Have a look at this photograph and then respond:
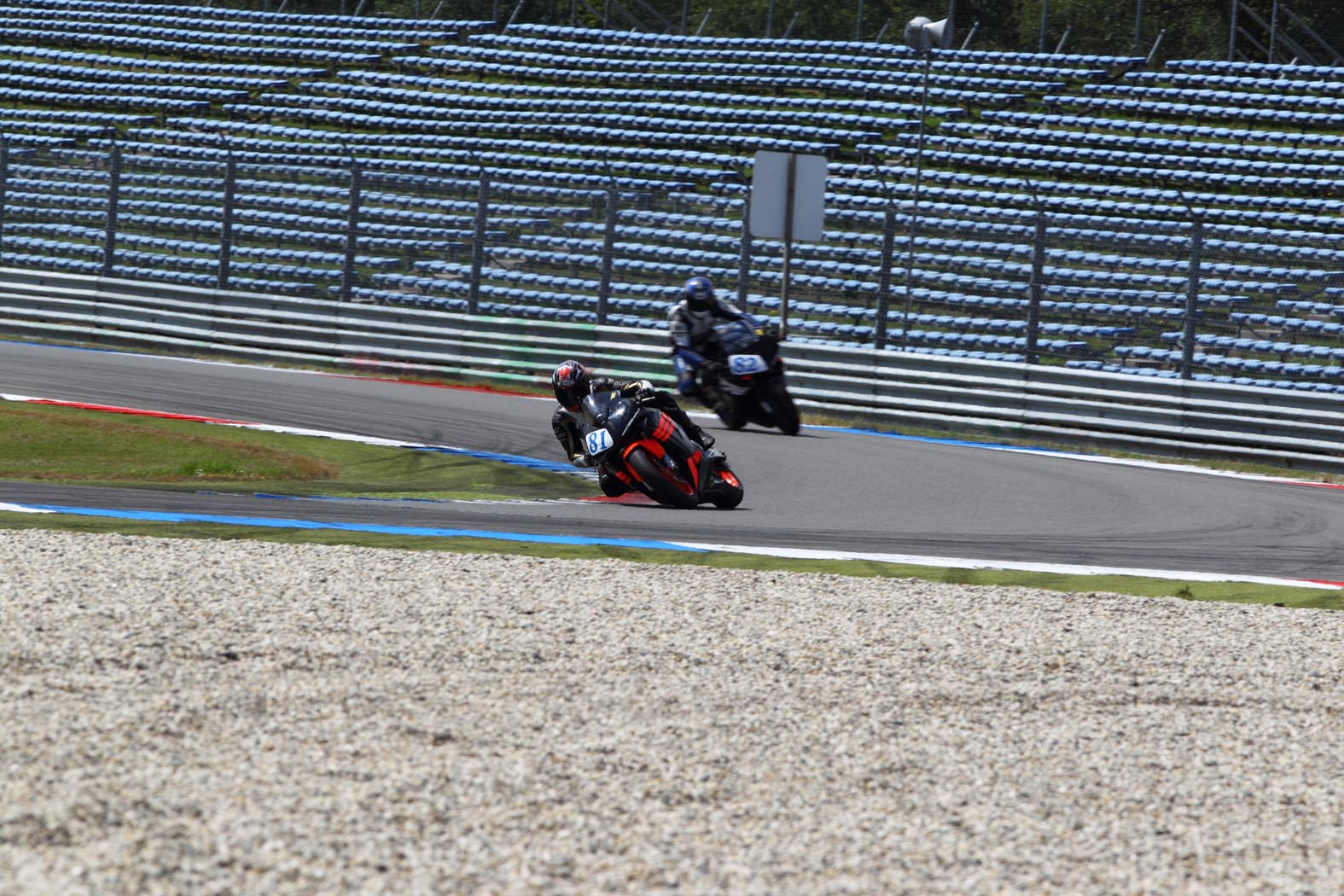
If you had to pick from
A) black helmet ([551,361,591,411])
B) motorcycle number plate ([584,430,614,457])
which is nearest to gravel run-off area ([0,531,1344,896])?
motorcycle number plate ([584,430,614,457])

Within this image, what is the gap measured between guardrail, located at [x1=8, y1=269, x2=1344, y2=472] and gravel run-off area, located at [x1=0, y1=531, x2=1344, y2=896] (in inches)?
306

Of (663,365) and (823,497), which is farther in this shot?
(663,365)

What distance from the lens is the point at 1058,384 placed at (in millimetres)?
15523

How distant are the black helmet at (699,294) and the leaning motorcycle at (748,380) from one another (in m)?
0.24

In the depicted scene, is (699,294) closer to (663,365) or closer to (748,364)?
(748,364)

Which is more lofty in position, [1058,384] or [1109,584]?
[1058,384]

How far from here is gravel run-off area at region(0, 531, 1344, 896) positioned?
3873 millimetres

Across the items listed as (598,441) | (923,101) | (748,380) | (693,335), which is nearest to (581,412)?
(598,441)

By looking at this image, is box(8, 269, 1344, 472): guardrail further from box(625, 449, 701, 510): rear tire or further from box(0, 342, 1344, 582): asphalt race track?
box(625, 449, 701, 510): rear tire

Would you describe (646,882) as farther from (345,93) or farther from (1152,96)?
(345,93)

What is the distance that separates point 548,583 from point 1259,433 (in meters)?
9.49

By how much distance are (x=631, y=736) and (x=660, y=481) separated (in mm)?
5136

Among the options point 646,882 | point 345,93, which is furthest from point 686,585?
point 345,93

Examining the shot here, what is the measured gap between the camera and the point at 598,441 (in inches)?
383
